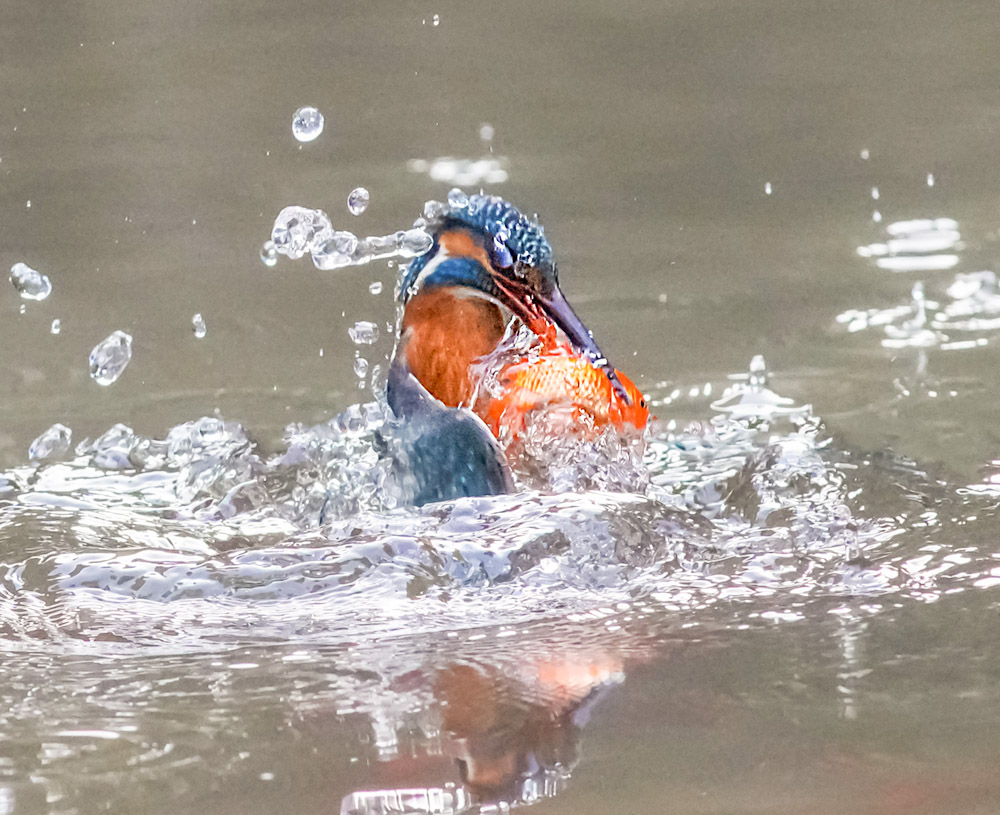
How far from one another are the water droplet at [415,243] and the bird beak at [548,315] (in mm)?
164

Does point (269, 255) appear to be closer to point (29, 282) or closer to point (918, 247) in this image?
point (29, 282)

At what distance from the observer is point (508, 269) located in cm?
216

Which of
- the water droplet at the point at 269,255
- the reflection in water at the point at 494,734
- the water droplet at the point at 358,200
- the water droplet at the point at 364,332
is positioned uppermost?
the water droplet at the point at 358,200

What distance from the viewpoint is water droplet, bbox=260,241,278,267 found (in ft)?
11.9

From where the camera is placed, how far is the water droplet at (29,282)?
3.78 metres

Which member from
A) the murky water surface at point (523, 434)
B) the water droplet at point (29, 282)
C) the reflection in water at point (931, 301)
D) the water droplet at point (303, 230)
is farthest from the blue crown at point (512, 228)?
the water droplet at point (29, 282)

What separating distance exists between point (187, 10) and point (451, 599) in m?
2.97

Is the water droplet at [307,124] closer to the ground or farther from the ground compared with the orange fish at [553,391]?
farther from the ground

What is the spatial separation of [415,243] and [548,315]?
11.8 inches

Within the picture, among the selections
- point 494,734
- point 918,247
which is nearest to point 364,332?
point 918,247

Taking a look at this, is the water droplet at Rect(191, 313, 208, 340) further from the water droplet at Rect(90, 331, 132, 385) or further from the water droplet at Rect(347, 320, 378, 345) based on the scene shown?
the water droplet at Rect(347, 320, 378, 345)

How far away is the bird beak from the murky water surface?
115 mm

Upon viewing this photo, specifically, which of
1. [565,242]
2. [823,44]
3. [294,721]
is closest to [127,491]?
[294,721]

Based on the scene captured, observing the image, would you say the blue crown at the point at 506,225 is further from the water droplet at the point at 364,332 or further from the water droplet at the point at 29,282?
the water droplet at the point at 29,282
